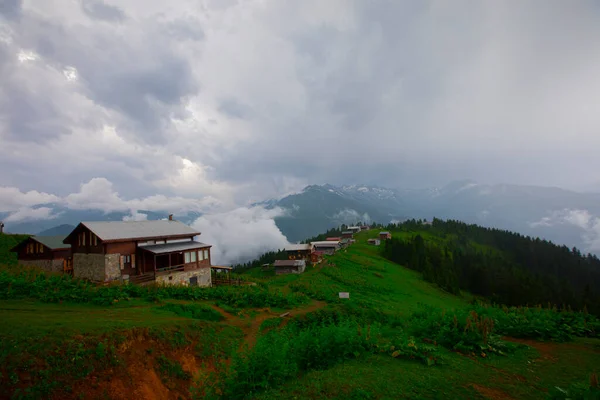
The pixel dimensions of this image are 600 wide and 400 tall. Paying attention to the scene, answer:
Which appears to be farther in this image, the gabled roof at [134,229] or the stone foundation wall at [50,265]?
the stone foundation wall at [50,265]

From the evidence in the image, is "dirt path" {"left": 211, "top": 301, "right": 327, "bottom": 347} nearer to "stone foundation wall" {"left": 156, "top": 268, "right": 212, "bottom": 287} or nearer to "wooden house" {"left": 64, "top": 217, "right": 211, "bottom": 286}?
"stone foundation wall" {"left": 156, "top": 268, "right": 212, "bottom": 287}

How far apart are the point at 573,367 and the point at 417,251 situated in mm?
78643

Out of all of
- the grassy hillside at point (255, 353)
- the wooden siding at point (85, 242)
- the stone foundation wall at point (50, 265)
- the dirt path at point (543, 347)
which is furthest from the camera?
the stone foundation wall at point (50, 265)

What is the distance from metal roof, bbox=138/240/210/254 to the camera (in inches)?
1330

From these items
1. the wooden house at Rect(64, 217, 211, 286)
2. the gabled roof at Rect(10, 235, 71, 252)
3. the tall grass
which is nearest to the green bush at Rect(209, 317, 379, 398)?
the tall grass

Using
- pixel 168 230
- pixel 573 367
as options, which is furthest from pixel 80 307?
pixel 573 367

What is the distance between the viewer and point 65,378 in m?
11.3

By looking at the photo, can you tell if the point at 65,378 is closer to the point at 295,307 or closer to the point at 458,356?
the point at 458,356

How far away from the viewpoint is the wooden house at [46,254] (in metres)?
38.5

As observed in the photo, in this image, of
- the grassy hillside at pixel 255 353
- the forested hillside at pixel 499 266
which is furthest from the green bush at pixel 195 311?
the forested hillside at pixel 499 266

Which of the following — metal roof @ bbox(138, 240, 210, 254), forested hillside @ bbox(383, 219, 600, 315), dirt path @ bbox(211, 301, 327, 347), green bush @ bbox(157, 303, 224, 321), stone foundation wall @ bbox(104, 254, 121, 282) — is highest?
metal roof @ bbox(138, 240, 210, 254)

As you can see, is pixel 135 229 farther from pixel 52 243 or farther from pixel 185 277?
pixel 52 243

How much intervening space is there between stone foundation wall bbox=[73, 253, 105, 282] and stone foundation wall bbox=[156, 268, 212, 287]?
580 cm

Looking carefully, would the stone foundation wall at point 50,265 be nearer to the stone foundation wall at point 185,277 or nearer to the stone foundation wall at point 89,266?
the stone foundation wall at point 89,266
